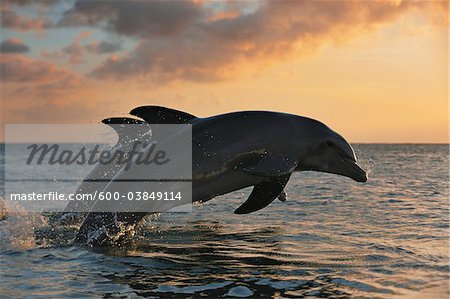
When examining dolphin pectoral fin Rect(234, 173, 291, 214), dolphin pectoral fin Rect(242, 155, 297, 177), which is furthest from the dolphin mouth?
dolphin pectoral fin Rect(242, 155, 297, 177)

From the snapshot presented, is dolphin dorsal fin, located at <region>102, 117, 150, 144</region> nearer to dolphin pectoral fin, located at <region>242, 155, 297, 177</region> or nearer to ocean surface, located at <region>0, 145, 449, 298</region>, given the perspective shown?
ocean surface, located at <region>0, 145, 449, 298</region>

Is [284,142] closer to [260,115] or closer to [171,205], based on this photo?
[260,115]

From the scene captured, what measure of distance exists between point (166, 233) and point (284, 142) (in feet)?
14.4

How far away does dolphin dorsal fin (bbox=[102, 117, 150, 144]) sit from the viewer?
12875mm

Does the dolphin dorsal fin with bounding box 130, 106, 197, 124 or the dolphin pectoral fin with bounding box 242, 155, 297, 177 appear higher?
the dolphin dorsal fin with bounding box 130, 106, 197, 124

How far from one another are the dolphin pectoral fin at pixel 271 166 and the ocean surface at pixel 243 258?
5.46 ft

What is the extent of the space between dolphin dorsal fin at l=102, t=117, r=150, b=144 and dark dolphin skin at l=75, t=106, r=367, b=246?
728mm

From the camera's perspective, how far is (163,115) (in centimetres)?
1189

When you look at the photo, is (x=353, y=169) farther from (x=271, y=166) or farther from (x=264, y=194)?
(x=271, y=166)

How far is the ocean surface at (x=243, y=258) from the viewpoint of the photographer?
8586 millimetres

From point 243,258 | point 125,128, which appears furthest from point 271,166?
→ point 125,128

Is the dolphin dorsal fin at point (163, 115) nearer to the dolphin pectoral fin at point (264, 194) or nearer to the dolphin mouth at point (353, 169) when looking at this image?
the dolphin pectoral fin at point (264, 194)

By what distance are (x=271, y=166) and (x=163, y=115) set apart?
2654 mm

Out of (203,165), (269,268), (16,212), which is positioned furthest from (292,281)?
(16,212)
